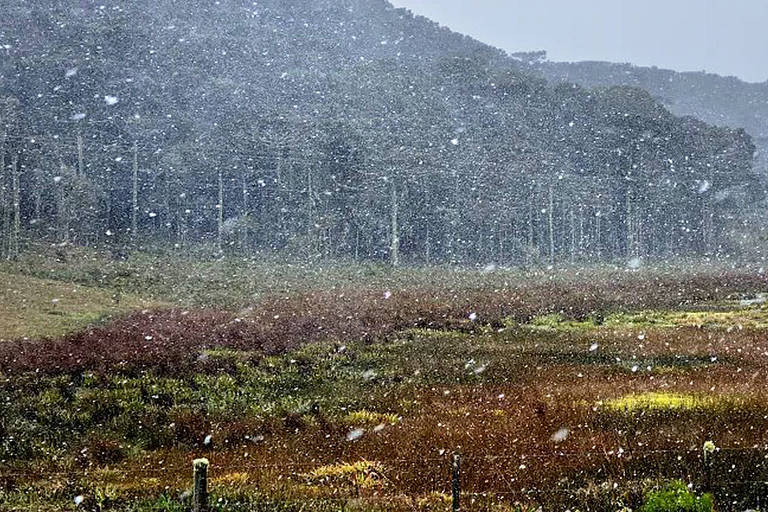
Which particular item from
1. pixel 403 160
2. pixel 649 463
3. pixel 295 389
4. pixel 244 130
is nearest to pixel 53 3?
pixel 244 130

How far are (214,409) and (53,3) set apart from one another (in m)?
71.1

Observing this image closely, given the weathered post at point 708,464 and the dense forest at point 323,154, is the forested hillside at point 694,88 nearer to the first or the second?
the dense forest at point 323,154

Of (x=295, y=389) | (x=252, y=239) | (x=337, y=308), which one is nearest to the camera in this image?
(x=295, y=389)

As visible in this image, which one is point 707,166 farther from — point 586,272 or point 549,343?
point 549,343

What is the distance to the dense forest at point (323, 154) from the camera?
5066 centimetres

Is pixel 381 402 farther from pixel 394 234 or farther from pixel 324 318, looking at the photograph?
pixel 394 234

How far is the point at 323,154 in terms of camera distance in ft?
178

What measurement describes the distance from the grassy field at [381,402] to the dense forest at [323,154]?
22.0 meters

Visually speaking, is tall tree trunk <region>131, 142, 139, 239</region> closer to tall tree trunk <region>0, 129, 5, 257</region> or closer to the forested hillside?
tall tree trunk <region>0, 129, 5, 257</region>

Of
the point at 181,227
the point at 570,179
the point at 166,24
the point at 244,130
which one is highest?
the point at 166,24

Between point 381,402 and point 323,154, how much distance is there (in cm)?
4251

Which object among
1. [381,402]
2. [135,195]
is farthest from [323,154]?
[381,402]

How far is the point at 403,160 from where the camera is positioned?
5478 cm

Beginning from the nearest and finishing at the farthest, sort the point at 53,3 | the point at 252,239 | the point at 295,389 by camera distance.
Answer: the point at 295,389, the point at 252,239, the point at 53,3
